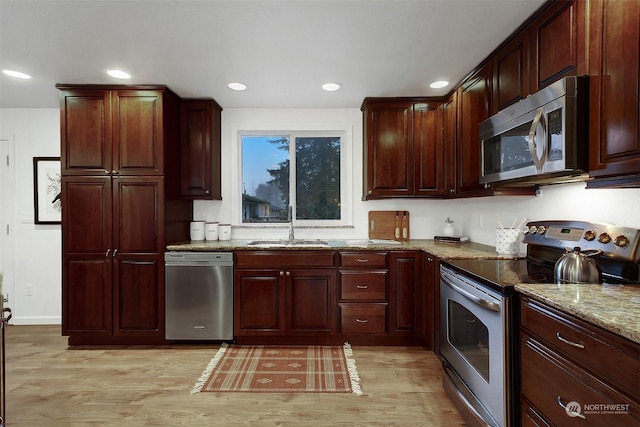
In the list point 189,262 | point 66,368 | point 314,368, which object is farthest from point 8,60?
point 314,368

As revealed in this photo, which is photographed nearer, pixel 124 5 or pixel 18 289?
pixel 124 5

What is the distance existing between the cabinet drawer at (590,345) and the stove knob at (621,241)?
546mm

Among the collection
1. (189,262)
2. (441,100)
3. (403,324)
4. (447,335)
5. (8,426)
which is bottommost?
(8,426)

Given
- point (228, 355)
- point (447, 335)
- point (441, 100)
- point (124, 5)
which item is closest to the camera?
point (124, 5)

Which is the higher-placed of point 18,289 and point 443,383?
point 18,289

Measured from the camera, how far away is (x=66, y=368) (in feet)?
8.27

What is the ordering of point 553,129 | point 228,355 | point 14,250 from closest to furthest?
point 553,129, point 228,355, point 14,250

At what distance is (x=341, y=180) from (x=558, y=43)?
7.43 feet

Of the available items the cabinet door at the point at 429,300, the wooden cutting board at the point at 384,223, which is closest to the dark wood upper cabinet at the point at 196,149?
the wooden cutting board at the point at 384,223

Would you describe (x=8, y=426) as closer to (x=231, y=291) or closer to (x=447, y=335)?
(x=231, y=291)

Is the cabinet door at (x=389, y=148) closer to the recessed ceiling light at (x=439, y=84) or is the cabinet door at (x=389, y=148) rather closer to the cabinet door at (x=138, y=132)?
the recessed ceiling light at (x=439, y=84)

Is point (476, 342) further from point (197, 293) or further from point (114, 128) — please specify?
point (114, 128)

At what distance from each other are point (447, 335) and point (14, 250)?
4.49m

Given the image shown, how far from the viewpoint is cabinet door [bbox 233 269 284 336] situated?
9.45 ft
